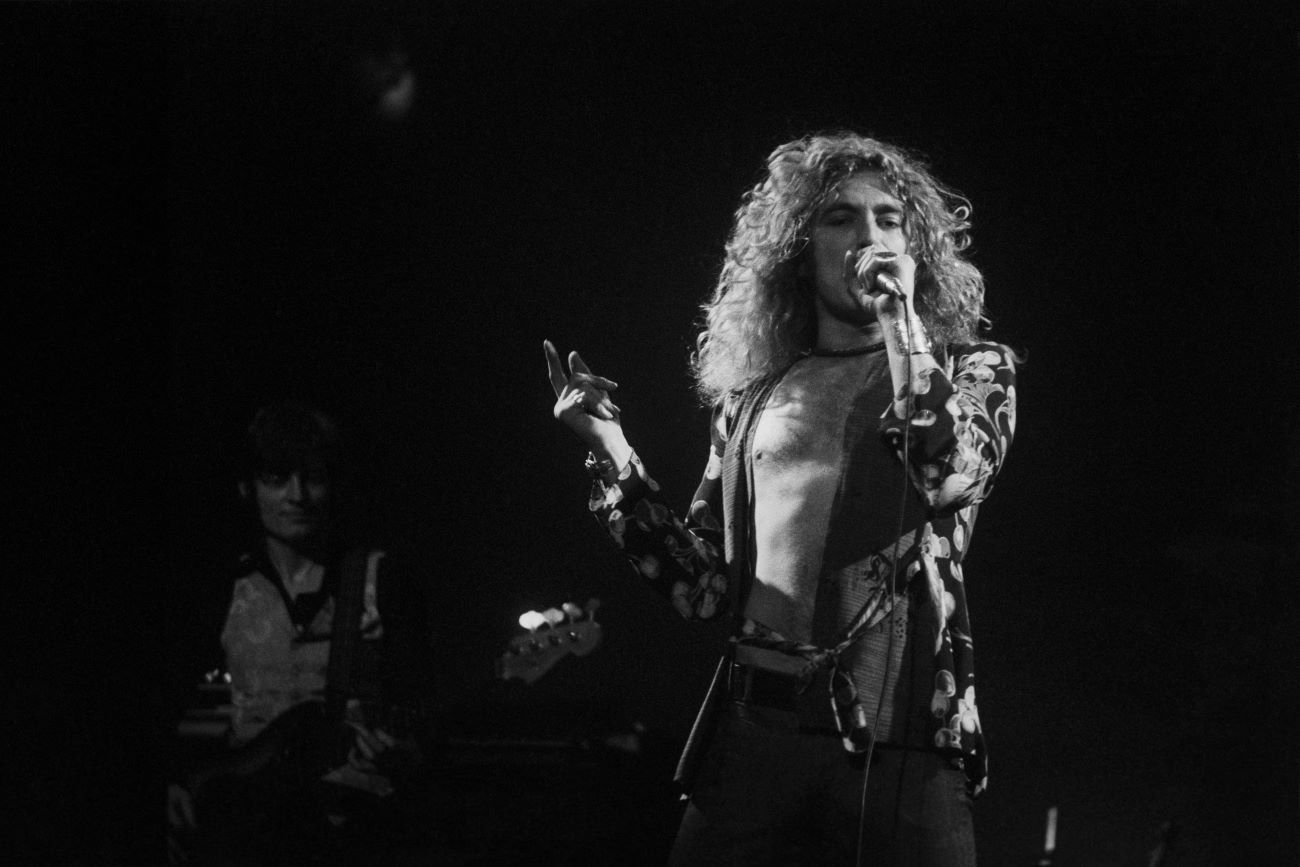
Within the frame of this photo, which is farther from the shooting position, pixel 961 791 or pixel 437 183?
pixel 437 183

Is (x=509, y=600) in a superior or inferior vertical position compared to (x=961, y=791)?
superior

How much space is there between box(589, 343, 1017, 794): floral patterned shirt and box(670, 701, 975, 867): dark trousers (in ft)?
0.17

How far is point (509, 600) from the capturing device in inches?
110

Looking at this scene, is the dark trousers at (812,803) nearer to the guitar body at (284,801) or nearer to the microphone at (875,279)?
the microphone at (875,279)

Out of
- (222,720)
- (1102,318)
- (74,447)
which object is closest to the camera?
(1102,318)

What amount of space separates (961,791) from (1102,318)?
106cm

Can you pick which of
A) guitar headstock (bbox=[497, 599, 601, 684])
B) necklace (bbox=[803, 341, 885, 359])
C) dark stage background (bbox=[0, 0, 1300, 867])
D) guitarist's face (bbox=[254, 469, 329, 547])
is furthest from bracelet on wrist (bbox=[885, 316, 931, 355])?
guitarist's face (bbox=[254, 469, 329, 547])

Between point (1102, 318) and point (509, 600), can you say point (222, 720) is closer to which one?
point (509, 600)

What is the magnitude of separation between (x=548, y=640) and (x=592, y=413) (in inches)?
22.4

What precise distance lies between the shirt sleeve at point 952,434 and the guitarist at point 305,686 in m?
1.25

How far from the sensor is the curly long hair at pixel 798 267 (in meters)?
2.41

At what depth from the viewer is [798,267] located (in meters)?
2.47

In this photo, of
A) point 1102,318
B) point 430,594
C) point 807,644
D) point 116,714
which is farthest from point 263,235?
point 1102,318

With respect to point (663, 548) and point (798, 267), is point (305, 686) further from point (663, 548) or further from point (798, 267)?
point (798, 267)
